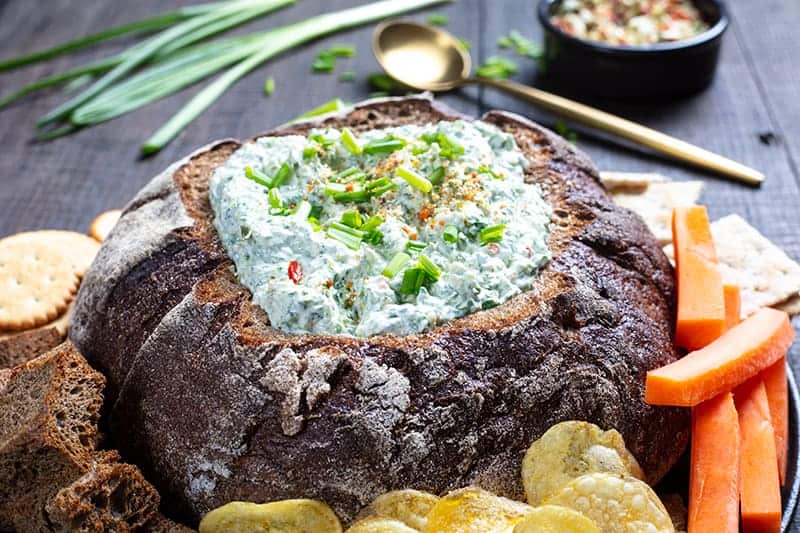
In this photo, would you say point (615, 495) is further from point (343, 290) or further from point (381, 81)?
point (381, 81)

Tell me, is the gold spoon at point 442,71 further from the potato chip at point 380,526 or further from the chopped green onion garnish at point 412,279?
the potato chip at point 380,526

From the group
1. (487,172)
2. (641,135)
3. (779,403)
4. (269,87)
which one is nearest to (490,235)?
(487,172)

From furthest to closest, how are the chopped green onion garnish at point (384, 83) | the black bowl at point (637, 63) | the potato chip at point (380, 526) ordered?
the chopped green onion garnish at point (384, 83) < the black bowl at point (637, 63) < the potato chip at point (380, 526)

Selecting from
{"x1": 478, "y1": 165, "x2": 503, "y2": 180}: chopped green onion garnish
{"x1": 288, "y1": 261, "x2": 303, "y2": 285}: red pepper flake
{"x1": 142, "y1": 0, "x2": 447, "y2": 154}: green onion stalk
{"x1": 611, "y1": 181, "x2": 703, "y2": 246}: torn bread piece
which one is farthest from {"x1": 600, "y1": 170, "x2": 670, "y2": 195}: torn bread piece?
{"x1": 142, "y1": 0, "x2": 447, "y2": 154}: green onion stalk

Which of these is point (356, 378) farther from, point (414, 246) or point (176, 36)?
point (176, 36)

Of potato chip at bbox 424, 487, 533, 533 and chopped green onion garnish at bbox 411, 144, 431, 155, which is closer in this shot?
potato chip at bbox 424, 487, 533, 533

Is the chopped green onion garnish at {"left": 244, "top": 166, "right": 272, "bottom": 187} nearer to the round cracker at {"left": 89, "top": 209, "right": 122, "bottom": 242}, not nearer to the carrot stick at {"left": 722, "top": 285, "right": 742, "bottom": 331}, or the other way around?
the round cracker at {"left": 89, "top": 209, "right": 122, "bottom": 242}

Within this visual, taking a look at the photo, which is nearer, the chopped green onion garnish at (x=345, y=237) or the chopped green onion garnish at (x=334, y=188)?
the chopped green onion garnish at (x=345, y=237)

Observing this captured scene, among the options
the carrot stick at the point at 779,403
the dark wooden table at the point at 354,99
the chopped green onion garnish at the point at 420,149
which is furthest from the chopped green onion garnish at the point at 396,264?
the dark wooden table at the point at 354,99
